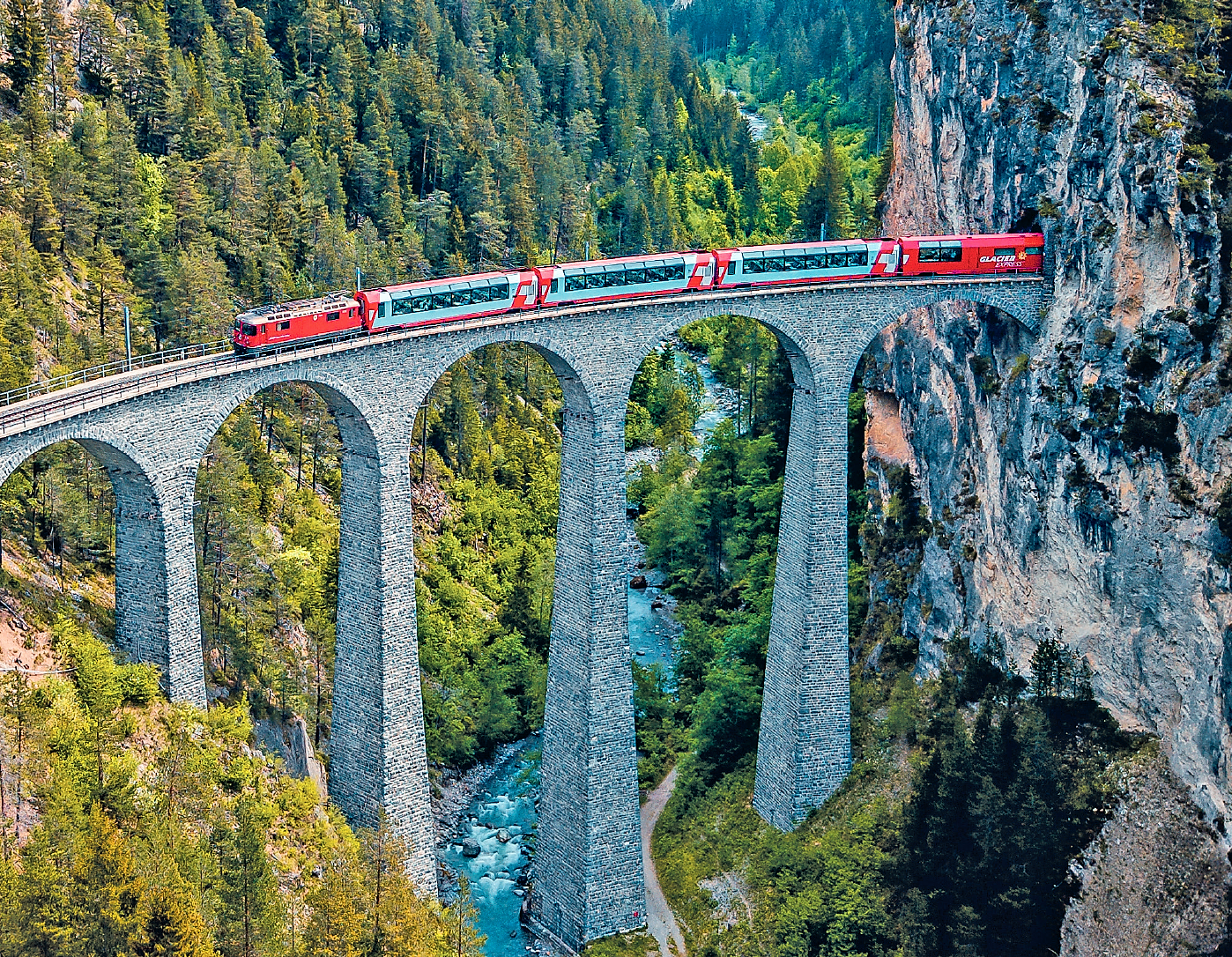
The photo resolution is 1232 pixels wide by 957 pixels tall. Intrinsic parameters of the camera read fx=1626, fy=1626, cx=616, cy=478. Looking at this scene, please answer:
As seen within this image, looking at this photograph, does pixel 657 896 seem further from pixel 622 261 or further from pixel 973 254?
pixel 973 254

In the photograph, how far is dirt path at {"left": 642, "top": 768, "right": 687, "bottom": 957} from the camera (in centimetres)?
6375

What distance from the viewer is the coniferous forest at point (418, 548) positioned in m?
49.9

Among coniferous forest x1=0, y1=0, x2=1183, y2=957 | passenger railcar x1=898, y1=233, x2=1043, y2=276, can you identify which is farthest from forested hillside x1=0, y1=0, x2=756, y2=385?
passenger railcar x1=898, y1=233, x2=1043, y2=276

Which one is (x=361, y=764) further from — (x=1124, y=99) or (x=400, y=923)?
(x=1124, y=99)

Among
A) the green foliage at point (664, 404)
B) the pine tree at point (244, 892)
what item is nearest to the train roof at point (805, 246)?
the pine tree at point (244, 892)

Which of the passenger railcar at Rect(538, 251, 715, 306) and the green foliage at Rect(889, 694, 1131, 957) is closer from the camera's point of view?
the green foliage at Rect(889, 694, 1131, 957)

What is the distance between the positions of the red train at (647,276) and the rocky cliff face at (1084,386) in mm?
2880

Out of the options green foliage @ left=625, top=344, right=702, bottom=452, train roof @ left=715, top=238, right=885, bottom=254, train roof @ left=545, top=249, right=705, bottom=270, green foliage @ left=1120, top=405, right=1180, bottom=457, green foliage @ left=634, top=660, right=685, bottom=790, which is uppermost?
train roof @ left=715, top=238, right=885, bottom=254

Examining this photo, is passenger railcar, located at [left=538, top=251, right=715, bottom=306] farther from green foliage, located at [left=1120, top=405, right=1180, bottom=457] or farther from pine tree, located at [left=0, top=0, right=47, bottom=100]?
pine tree, located at [left=0, top=0, right=47, bottom=100]

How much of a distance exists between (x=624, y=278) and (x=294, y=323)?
1346cm

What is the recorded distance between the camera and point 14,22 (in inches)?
3506

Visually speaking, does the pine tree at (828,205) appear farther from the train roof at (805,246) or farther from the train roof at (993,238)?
the train roof at (805,246)

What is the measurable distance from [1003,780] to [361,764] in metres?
23.0

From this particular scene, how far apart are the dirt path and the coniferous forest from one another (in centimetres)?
99
